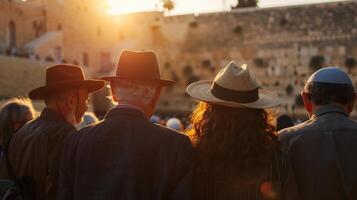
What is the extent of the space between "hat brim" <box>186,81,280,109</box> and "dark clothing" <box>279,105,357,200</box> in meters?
0.36

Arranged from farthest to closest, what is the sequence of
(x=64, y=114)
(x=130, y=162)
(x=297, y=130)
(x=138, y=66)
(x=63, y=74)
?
1. (x=63, y=74)
2. (x=64, y=114)
3. (x=297, y=130)
4. (x=138, y=66)
5. (x=130, y=162)

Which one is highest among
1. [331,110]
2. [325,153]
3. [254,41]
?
[331,110]

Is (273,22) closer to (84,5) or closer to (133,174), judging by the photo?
(84,5)

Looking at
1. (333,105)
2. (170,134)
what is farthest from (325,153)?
(170,134)

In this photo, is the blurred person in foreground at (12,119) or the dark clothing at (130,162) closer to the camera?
the dark clothing at (130,162)

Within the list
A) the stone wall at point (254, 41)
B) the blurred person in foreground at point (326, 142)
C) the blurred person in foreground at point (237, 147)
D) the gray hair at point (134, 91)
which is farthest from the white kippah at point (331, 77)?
the stone wall at point (254, 41)

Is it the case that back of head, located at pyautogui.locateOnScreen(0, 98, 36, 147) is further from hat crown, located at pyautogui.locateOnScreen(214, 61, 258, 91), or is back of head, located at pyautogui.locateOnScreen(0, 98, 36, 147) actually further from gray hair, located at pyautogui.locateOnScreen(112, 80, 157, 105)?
hat crown, located at pyautogui.locateOnScreen(214, 61, 258, 91)

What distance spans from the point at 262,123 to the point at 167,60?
23476 millimetres

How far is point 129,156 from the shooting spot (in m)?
2.56

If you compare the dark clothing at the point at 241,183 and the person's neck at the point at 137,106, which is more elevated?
the person's neck at the point at 137,106

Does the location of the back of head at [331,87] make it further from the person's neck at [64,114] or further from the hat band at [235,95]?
the person's neck at [64,114]

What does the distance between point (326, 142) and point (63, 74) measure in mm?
1712

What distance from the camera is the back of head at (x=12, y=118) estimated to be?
12.4 feet

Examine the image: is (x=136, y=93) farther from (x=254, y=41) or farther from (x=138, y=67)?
(x=254, y=41)
